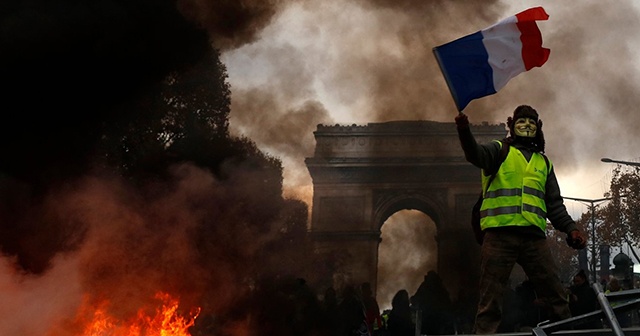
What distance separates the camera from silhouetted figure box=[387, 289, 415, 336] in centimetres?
1234

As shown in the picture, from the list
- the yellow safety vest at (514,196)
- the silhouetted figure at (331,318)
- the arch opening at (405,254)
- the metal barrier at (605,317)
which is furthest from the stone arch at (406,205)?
the metal barrier at (605,317)

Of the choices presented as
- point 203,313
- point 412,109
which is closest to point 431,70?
point 412,109

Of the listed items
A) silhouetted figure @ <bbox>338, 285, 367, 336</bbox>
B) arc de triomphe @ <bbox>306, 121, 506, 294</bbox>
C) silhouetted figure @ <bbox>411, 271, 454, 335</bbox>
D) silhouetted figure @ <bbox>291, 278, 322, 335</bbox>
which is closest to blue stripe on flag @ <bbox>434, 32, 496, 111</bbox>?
silhouetted figure @ <bbox>338, 285, 367, 336</bbox>

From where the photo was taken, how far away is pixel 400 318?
12.4 metres

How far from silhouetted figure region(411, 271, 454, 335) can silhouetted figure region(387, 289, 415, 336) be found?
297 millimetres

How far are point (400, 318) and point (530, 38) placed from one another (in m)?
7.60

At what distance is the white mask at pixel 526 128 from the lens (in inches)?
215

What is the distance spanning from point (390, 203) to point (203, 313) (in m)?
18.8

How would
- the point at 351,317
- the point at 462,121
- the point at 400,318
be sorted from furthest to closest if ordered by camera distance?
the point at 400,318
the point at 351,317
the point at 462,121

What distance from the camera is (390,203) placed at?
31.0m

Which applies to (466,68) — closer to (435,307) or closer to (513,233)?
(513,233)

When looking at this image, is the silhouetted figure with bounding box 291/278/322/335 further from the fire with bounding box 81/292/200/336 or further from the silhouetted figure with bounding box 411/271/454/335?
the fire with bounding box 81/292/200/336

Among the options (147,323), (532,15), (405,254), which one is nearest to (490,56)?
(532,15)

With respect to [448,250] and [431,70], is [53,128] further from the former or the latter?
[448,250]
